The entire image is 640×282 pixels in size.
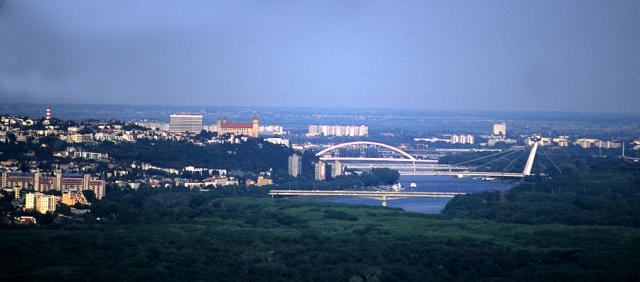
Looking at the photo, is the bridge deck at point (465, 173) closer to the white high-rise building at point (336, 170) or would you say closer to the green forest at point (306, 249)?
the white high-rise building at point (336, 170)

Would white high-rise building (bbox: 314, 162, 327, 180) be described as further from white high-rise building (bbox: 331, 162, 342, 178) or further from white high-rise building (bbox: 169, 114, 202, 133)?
white high-rise building (bbox: 169, 114, 202, 133)

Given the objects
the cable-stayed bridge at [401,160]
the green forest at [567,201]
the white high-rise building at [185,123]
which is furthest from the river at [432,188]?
the white high-rise building at [185,123]

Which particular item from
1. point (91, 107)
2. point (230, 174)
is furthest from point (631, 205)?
point (91, 107)

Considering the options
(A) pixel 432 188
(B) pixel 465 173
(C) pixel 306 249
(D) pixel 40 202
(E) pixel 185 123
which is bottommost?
(B) pixel 465 173

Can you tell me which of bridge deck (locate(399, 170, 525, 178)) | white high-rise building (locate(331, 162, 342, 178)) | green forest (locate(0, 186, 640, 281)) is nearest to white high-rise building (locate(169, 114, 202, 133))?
bridge deck (locate(399, 170, 525, 178))

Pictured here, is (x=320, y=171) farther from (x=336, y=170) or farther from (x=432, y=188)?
(x=432, y=188)

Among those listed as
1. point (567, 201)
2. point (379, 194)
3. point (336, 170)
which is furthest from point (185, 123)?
point (567, 201)
